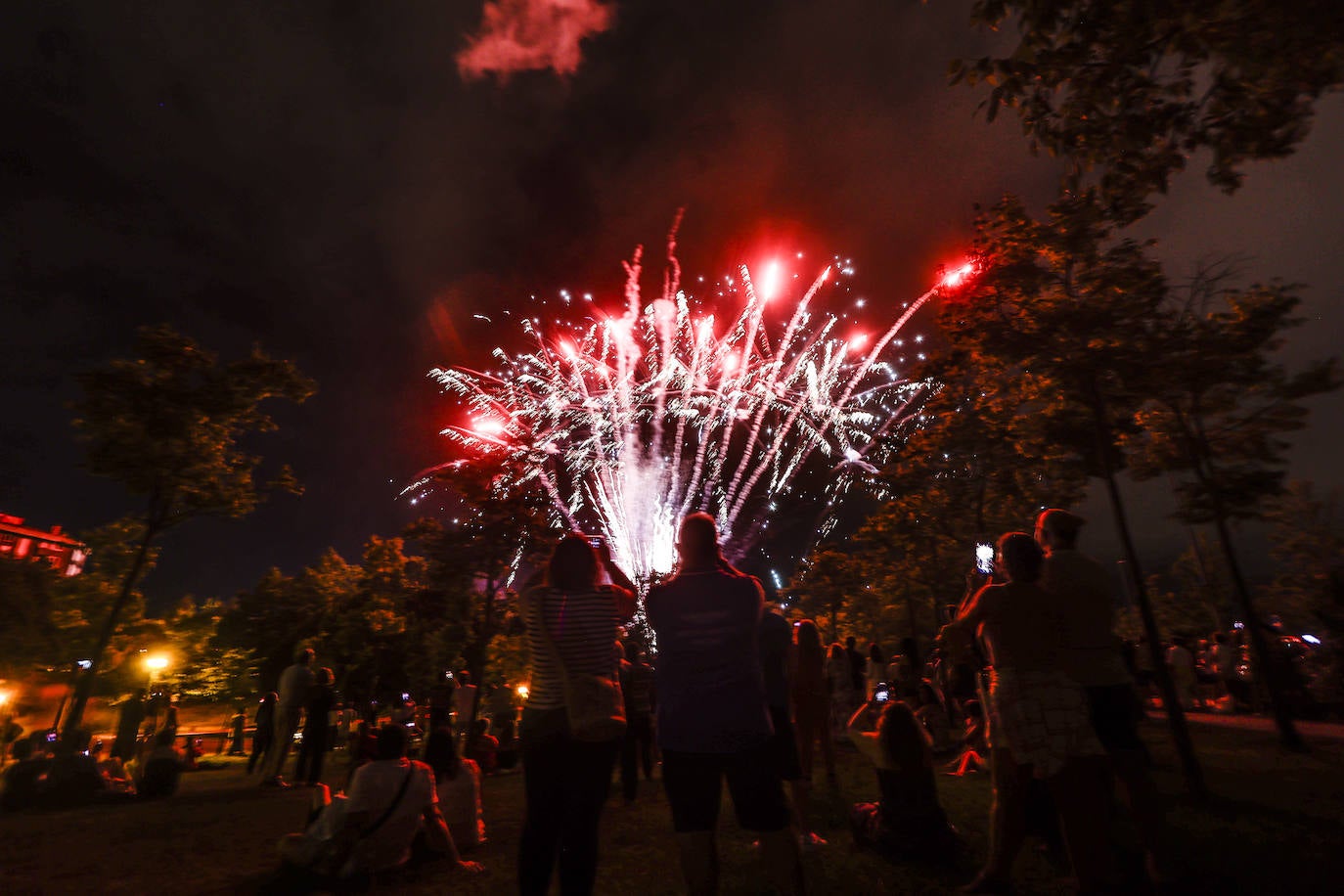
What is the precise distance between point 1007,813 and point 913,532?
2022cm

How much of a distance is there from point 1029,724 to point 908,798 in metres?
1.63

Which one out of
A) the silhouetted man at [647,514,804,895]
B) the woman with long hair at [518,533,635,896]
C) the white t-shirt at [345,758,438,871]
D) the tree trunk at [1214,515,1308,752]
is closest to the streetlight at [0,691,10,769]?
the white t-shirt at [345,758,438,871]

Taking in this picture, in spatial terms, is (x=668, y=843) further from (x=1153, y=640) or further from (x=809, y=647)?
(x=1153, y=640)

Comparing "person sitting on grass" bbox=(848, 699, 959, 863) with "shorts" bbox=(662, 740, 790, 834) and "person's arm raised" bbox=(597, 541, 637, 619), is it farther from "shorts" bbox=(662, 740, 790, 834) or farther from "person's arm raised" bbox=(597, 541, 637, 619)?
"person's arm raised" bbox=(597, 541, 637, 619)

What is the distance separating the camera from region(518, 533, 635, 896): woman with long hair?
3090 millimetres

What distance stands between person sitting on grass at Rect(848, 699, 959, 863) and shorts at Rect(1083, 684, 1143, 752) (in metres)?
1.23

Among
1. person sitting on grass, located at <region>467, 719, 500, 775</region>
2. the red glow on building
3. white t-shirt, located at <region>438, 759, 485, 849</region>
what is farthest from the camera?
the red glow on building

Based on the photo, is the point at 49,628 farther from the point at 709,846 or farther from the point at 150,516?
the point at 709,846

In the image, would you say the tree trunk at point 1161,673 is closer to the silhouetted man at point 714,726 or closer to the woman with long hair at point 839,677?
the woman with long hair at point 839,677

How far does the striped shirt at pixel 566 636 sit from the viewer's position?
3332 mm

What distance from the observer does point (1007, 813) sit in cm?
403

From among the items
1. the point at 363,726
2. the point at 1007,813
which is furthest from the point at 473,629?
the point at 1007,813

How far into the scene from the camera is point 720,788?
292 centimetres

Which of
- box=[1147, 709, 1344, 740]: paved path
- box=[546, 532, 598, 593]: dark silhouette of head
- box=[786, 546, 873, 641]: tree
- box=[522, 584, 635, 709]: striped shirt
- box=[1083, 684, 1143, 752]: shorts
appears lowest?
box=[1147, 709, 1344, 740]: paved path
